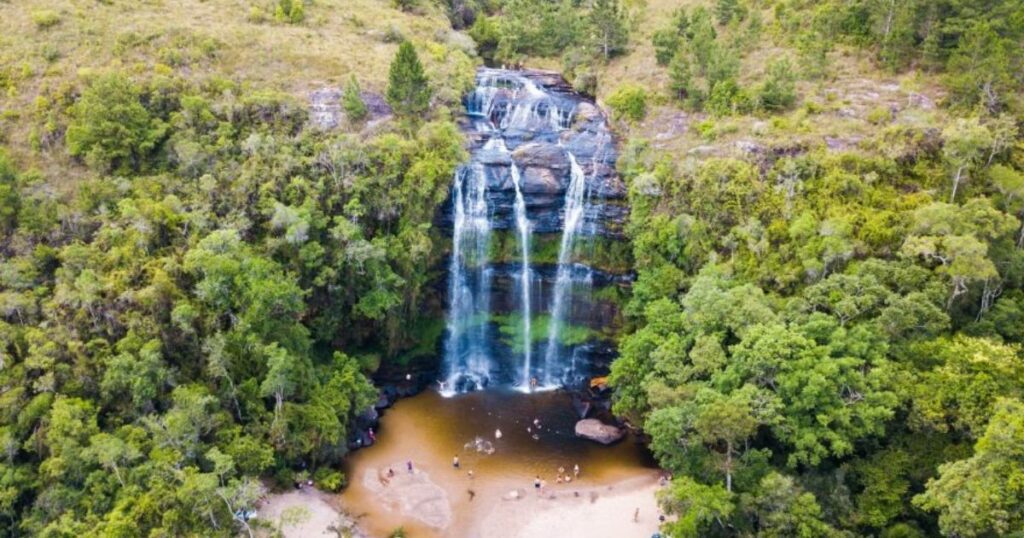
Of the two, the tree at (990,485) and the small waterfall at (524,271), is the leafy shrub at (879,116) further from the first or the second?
the small waterfall at (524,271)

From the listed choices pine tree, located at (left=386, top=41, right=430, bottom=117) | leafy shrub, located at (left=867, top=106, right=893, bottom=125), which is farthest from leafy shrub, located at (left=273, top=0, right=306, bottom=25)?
leafy shrub, located at (left=867, top=106, right=893, bottom=125)

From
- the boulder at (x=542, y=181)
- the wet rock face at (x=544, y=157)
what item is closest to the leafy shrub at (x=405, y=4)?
the wet rock face at (x=544, y=157)

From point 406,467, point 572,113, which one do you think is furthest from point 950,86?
point 406,467

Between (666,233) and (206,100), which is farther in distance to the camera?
(206,100)

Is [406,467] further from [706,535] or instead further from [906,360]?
[906,360]

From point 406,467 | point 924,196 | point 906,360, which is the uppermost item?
point 924,196

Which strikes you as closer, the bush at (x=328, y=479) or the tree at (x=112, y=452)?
the tree at (x=112, y=452)
